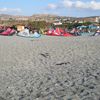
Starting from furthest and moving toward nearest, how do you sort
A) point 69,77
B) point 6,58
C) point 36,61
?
point 6,58
point 36,61
point 69,77

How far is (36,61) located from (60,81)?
5539 mm

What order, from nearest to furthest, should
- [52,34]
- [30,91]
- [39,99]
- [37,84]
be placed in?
[39,99]
[30,91]
[37,84]
[52,34]

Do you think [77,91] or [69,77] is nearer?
[77,91]

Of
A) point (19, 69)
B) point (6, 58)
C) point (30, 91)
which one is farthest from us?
point (6, 58)

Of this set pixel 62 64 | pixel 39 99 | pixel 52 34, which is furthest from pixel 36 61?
pixel 52 34

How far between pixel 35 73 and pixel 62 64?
2.25 meters

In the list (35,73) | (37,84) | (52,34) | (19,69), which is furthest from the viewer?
(52,34)

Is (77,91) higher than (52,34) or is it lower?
higher

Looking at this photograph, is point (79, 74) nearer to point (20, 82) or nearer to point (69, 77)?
point (69, 77)

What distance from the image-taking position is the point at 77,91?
797 centimetres

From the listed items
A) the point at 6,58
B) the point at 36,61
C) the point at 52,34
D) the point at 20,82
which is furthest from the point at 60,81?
the point at 52,34

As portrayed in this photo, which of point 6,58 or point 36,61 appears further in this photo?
point 6,58

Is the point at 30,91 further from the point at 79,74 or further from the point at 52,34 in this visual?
the point at 52,34

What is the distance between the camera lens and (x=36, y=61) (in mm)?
15148
